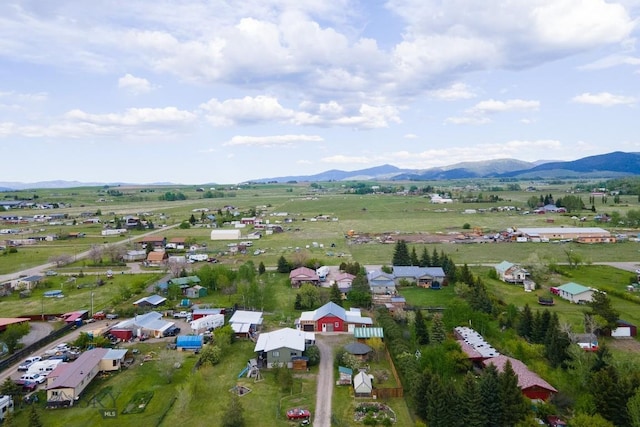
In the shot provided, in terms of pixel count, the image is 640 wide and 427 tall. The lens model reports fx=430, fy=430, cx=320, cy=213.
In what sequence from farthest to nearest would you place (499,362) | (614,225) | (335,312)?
(614,225) → (335,312) → (499,362)

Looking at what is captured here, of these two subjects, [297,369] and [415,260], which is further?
[415,260]

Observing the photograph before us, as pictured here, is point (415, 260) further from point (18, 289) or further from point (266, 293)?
point (18, 289)

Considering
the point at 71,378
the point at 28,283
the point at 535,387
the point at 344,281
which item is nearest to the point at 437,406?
the point at 535,387

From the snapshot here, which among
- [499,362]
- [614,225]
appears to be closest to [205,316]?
[499,362]

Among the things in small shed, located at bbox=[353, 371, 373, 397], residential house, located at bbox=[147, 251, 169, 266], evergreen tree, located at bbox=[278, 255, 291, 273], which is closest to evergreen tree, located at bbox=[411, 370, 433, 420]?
small shed, located at bbox=[353, 371, 373, 397]

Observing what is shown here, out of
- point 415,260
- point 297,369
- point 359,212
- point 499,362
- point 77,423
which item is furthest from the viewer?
point 359,212

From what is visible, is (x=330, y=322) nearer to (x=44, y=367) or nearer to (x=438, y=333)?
(x=438, y=333)
